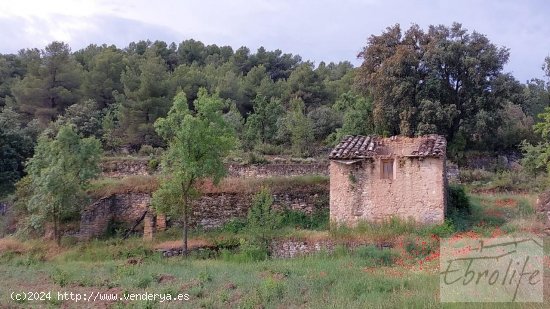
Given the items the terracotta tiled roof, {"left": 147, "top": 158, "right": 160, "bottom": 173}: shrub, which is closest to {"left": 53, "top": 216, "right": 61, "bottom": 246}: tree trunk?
{"left": 147, "top": 158, "right": 160, "bottom": 173}: shrub

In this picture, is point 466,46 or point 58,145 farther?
point 466,46

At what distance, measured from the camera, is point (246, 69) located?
194ft

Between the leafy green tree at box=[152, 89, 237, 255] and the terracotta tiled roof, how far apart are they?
4.20 meters

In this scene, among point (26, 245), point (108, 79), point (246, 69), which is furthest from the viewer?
point (246, 69)

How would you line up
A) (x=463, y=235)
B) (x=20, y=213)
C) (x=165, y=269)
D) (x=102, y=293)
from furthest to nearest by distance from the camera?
(x=20, y=213) → (x=463, y=235) → (x=165, y=269) → (x=102, y=293)

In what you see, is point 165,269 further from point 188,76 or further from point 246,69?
point 246,69

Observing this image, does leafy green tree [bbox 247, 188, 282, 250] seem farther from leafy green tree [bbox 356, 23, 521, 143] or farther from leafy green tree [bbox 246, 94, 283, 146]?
leafy green tree [bbox 246, 94, 283, 146]

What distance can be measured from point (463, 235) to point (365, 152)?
186 inches

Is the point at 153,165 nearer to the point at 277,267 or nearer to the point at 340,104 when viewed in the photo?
the point at 277,267

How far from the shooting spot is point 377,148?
820 inches

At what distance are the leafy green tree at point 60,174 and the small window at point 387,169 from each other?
1148 centimetres

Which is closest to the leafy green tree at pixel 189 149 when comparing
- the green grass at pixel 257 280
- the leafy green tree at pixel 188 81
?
the green grass at pixel 257 280

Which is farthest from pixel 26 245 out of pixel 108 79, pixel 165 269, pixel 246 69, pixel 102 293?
pixel 246 69

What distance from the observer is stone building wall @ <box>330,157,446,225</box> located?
64.1 ft
